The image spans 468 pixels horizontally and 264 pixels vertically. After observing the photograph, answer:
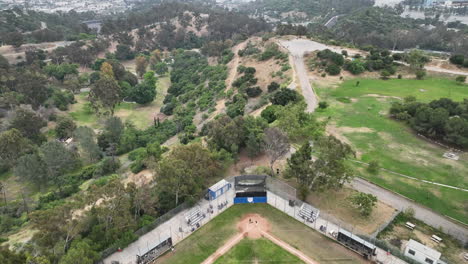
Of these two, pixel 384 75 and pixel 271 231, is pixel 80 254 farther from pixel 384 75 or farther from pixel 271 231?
pixel 384 75

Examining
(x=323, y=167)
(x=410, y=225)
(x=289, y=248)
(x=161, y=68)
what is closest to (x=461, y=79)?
(x=410, y=225)

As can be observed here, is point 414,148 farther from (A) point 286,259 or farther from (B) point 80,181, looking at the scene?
(B) point 80,181

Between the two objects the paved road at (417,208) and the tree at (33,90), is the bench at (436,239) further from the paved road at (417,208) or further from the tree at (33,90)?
the tree at (33,90)

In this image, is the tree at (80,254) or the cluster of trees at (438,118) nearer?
the tree at (80,254)

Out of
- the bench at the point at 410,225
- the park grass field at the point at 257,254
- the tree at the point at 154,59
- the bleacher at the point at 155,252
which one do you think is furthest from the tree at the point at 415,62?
the tree at the point at 154,59

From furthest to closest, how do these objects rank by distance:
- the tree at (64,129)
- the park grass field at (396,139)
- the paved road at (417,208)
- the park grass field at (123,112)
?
the park grass field at (123,112) → the tree at (64,129) → the park grass field at (396,139) → the paved road at (417,208)

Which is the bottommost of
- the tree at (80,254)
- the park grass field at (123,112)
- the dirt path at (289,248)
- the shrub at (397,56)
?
the park grass field at (123,112)
